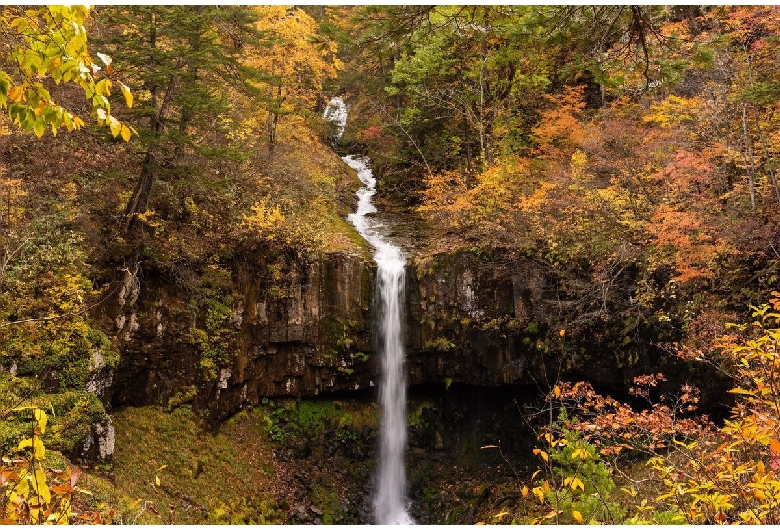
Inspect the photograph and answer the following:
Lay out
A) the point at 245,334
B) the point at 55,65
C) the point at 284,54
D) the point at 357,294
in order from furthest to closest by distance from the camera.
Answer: the point at 284,54 → the point at 357,294 → the point at 245,334 → the point at 55,65

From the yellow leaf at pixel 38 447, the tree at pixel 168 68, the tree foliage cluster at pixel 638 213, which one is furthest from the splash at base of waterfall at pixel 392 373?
the yellow leaf at pixel 38 447

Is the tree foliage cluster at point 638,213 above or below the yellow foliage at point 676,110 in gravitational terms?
below

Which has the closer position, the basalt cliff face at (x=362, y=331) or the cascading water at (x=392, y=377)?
the basalt cliff face at (x=362, y=331)

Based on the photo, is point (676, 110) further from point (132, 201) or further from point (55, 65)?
point (55, 65)

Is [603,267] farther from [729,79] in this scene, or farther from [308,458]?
[308,458]

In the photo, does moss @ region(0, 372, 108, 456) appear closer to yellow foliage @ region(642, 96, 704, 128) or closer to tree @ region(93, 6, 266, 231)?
tree @ region(93, 6, 266, 231)

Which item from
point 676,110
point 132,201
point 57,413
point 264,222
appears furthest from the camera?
point 676,110

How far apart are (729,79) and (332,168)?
1319 centimetres

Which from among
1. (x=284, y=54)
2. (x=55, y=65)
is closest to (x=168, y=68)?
(x=284, y=54)

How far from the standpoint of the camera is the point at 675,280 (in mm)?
10188

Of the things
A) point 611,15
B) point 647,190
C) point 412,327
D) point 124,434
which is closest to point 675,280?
point 647,190

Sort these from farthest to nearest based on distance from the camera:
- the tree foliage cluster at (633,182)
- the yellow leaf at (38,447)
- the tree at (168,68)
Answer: the tree foliage cluster at (633,182) → the tree at (168,68) → the yellow leaf at (38,447)

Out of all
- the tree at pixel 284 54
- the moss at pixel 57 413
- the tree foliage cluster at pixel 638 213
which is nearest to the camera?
the moss at pixel 57 413

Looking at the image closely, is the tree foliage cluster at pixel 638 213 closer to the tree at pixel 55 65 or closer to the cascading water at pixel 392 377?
the cascading water at pixel 392 377
